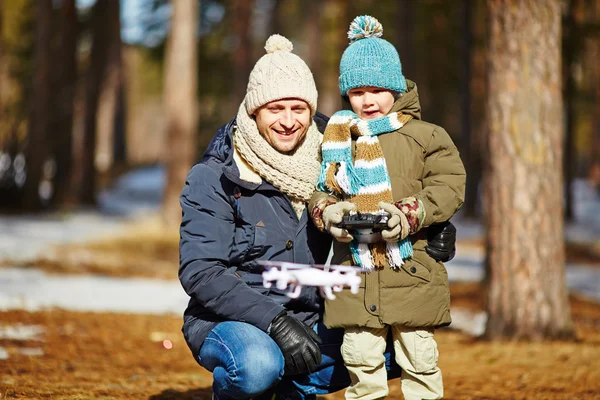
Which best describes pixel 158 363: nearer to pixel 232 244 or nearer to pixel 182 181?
pixel 232 244

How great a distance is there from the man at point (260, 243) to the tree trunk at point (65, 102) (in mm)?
14874

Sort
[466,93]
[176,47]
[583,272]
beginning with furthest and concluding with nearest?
[466,93]
[176,47]
[583,272]

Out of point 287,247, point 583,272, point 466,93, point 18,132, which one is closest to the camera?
point 287,247

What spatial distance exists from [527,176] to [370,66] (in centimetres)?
337

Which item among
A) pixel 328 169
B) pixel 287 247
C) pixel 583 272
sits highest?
pixel 328 169

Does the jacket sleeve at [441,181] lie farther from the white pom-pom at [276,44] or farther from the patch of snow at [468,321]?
the patch of snow at [468,321]

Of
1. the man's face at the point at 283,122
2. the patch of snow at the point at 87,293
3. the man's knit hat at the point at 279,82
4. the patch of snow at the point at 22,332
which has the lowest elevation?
the patch of snow at the point at 87,293

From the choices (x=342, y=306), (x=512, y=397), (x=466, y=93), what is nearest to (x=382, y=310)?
(x=342, y=306)

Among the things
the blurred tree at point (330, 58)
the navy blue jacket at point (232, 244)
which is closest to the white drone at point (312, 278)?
the navy blue jacket at point (232, 244)

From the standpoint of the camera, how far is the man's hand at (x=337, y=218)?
11.4ft

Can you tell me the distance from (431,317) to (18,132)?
48.9 feet

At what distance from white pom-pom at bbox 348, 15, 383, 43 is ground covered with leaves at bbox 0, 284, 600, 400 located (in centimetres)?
244

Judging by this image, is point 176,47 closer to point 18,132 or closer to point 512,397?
point 18,132

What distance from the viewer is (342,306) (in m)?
3.64
